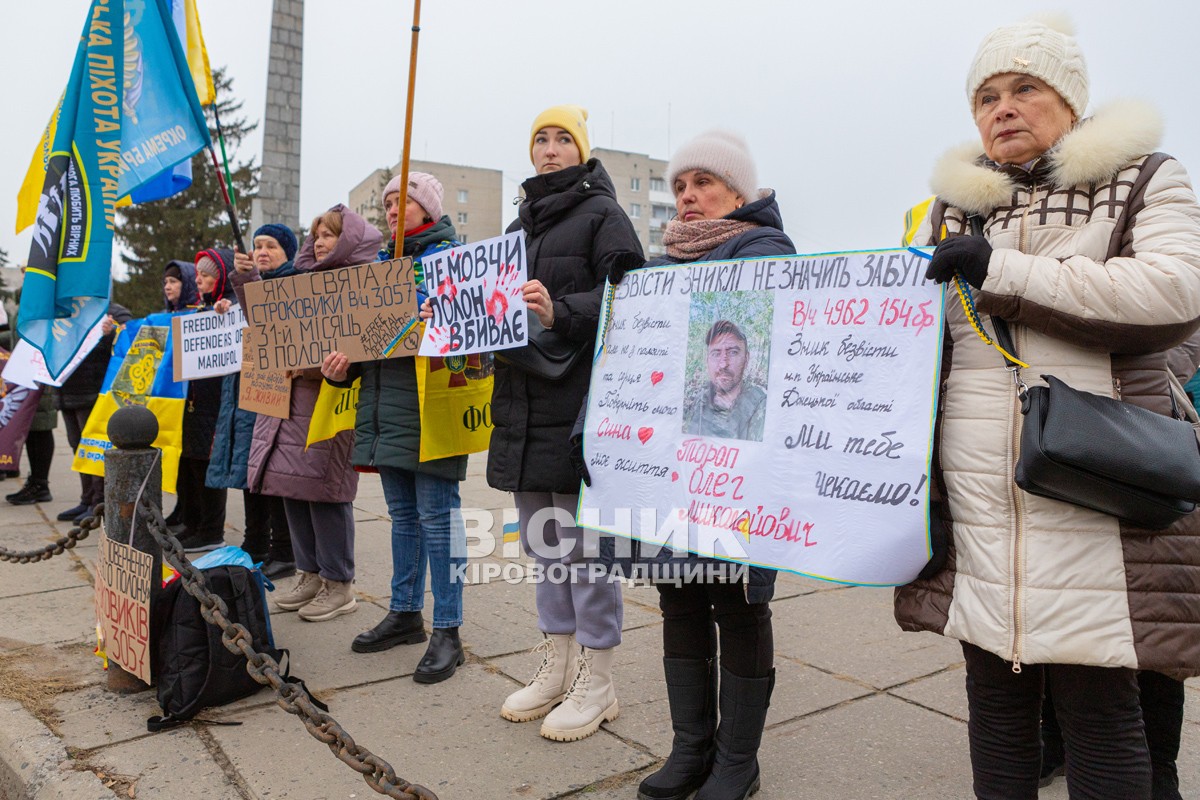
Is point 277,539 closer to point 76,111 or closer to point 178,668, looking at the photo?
point 178,668

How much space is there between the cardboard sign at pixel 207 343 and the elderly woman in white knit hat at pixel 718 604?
11.2 ft

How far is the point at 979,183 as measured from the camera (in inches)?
79.6

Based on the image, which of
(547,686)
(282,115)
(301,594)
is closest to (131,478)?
(301,594)

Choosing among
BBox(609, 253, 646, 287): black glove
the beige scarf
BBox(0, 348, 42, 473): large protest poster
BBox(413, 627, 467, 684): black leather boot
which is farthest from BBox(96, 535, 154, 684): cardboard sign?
BBox(0, 348, 42, 473): large protest poster

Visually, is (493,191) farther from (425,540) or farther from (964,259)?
(964,259)

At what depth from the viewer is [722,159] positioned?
2.69 meters

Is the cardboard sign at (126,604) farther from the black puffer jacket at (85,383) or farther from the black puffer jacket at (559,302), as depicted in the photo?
the black puffer jacket at (85,383)

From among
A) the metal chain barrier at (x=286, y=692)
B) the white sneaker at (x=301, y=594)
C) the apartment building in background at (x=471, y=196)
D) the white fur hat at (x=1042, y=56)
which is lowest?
the white sneaker at (x=301, y=594)

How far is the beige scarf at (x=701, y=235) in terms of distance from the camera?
104 inches

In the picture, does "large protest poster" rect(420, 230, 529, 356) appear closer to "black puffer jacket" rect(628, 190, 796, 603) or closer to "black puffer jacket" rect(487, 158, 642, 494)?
"black puffer jacket" rect(487, 158, 642, 494)

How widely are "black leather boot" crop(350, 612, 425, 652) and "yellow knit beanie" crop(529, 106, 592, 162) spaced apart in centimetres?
211

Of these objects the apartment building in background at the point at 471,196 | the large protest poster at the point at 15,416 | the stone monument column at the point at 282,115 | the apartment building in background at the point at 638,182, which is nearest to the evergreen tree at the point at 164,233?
the stone monument column at the point at 282,115

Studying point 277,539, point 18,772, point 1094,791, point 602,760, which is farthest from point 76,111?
point 1094,791

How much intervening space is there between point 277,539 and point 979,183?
453cm
